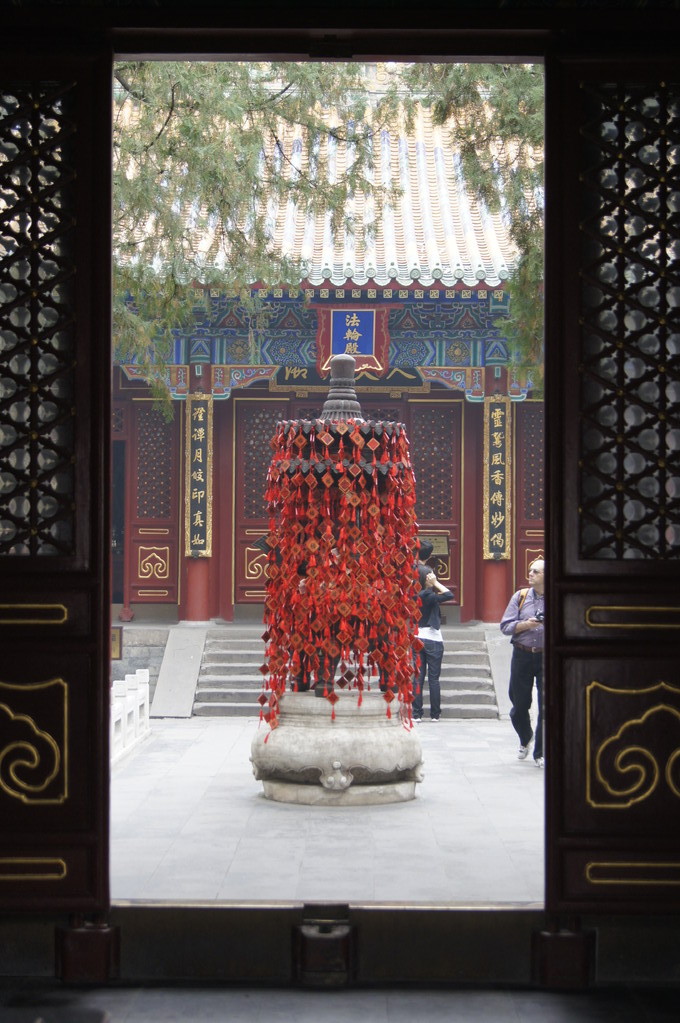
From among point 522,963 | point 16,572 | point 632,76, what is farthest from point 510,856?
point 632,76

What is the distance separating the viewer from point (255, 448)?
1324 cm

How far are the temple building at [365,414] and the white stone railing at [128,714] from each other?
300 centimetres

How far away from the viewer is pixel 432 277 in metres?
12.1

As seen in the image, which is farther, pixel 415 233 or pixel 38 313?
pixel 415 233

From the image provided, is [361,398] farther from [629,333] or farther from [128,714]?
[629,333]

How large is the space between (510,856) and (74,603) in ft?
8.19

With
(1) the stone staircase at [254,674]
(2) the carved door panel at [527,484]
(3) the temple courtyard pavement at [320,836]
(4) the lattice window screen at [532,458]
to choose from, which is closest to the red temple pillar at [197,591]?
(1) the stone staircase at [254,674]

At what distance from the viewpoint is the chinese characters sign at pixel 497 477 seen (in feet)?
42.1

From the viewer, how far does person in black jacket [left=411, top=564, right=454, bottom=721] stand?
1016 cm

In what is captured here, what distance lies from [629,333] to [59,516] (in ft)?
5.95

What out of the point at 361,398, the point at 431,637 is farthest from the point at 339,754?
the point at 361,398

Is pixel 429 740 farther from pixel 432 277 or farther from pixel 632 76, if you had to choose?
pixel 632 76

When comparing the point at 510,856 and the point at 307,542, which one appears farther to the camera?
the point at 307,542

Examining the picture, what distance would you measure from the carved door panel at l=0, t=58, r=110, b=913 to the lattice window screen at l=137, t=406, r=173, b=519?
907 centimetres
